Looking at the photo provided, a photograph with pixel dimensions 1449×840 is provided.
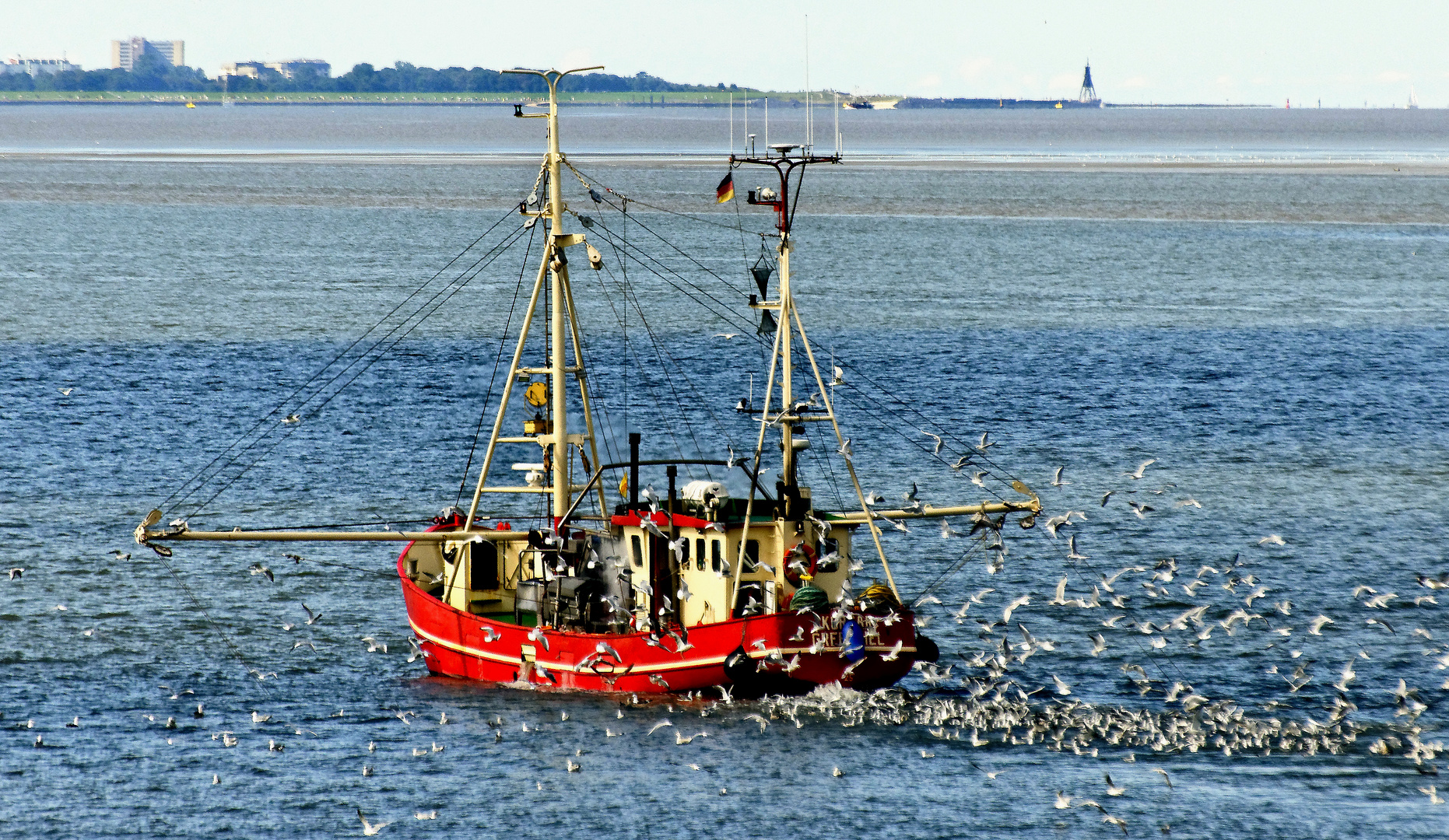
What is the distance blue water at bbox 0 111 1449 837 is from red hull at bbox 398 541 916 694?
78cm

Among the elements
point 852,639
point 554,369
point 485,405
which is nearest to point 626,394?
point 485,405

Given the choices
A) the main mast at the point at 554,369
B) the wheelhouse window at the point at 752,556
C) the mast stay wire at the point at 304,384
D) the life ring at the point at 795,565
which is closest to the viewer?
the life ring at the point at 795,565

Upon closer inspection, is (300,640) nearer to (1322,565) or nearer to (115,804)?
(115,804)

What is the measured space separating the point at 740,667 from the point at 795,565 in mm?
2845

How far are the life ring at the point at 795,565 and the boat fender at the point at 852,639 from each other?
182cm

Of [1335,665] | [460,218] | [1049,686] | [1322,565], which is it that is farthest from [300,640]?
[460,218]

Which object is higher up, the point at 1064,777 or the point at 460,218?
the point at 460,218

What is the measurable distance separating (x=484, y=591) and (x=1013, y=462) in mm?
30852

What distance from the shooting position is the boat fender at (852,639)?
41969 millimetres

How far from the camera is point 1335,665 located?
48031mm

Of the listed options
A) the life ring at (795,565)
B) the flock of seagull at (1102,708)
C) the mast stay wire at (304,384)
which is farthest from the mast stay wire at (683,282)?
the life ring at (795,565)

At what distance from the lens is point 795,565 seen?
42500 millimetres

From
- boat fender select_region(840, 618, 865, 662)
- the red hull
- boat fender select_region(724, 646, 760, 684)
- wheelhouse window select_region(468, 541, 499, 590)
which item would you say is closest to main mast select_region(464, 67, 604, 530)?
wheelhouse window select_region(468, 541, 499, 590)

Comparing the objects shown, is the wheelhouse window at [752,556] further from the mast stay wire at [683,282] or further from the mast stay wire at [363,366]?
the mast stay wire at [683,282]
